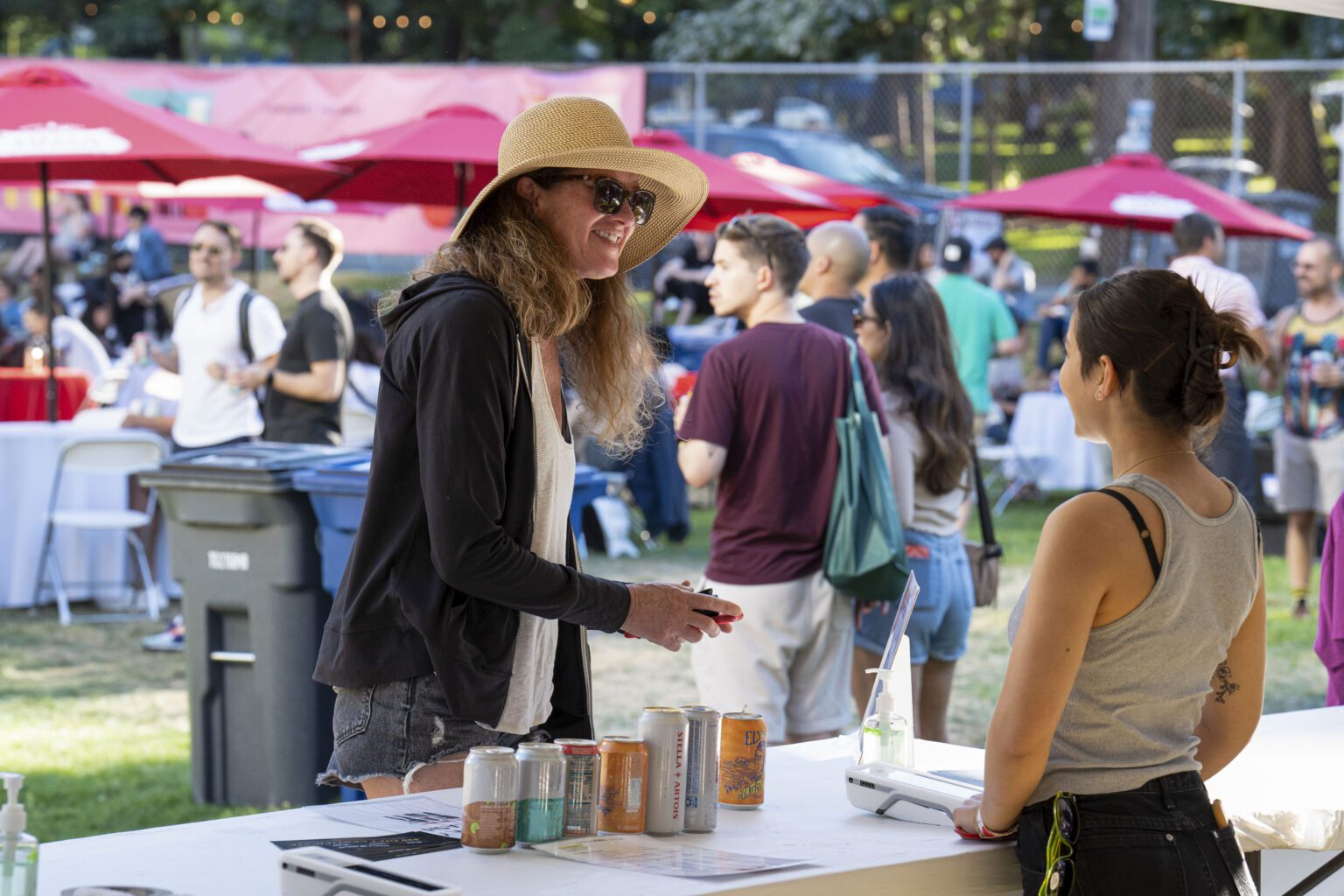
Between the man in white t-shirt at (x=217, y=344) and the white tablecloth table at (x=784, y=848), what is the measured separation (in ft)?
15.8

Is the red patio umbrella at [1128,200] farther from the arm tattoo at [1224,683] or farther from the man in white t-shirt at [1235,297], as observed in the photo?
the arm tattoo at [1224,683]

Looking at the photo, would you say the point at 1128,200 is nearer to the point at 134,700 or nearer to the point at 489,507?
the point at 134,700

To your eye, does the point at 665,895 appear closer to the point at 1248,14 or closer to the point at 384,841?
the point at 384,841

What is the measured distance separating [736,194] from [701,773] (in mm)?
6269

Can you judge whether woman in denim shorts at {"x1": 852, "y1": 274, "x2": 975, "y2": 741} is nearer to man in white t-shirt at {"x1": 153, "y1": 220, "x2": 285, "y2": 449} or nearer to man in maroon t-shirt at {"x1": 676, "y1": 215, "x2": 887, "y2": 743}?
man in maroon t-shirt at {"x1": 676, "y1": 215, "x2": 887, "y2": 743}

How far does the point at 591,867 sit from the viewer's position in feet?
7.55

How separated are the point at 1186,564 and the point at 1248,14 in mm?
22207

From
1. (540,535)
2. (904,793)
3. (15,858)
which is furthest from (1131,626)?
(15,858)

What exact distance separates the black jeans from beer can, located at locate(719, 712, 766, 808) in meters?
0.47

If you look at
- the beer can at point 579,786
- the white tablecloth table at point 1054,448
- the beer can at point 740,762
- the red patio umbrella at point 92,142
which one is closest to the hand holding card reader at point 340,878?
the beer can at point 579,786

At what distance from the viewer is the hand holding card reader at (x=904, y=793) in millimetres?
2650

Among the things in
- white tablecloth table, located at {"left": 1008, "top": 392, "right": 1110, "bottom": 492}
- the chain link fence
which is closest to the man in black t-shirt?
the chain link fence

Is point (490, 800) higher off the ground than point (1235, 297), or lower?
lower

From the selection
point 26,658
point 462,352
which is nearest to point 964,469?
point 462,352
